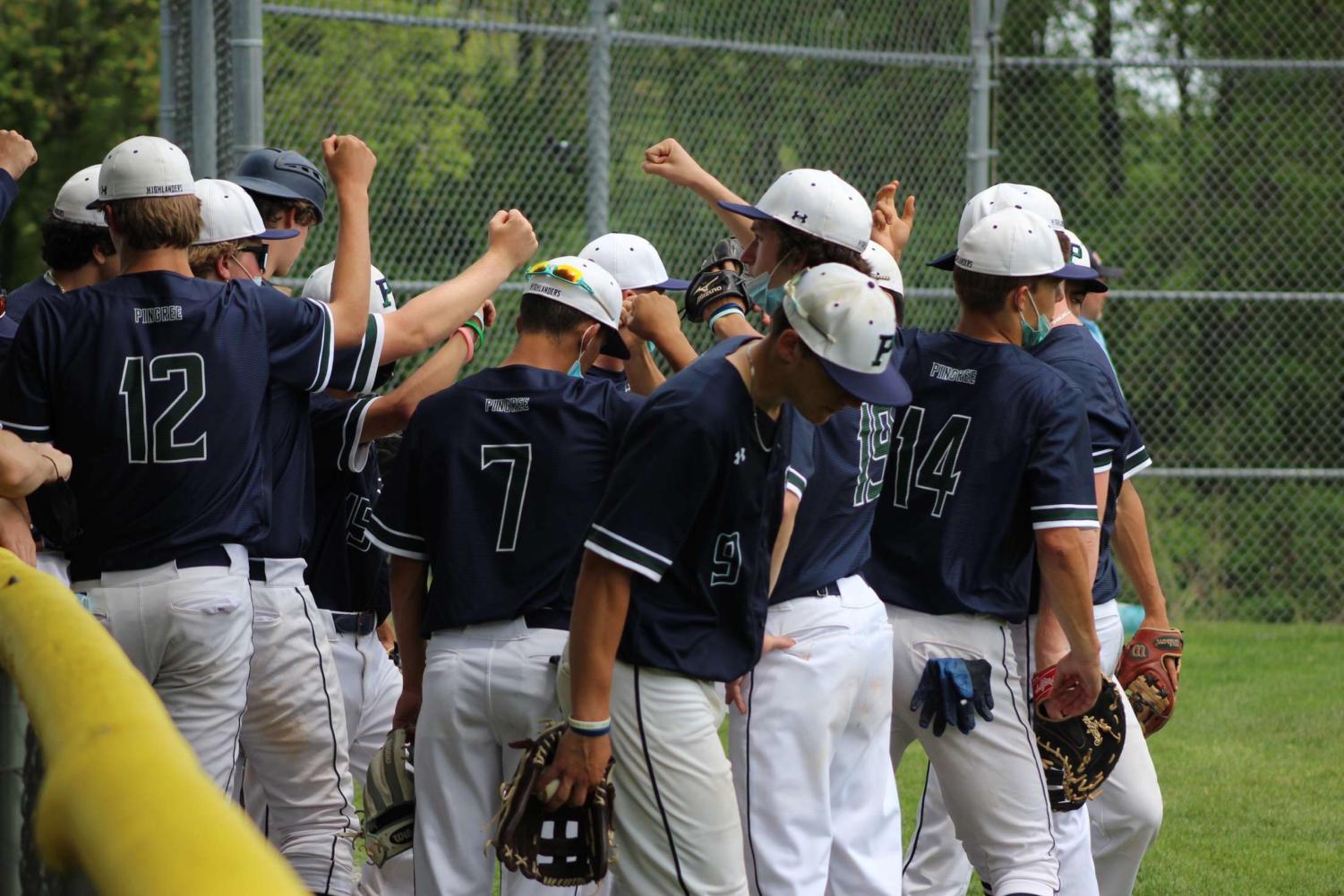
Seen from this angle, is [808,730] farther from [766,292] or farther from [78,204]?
[78,204]

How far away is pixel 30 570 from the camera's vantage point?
298 cm

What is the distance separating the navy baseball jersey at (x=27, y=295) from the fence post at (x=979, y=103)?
6.35 meters

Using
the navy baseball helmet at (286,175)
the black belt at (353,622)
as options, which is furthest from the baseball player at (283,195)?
the black belt at (353,622)

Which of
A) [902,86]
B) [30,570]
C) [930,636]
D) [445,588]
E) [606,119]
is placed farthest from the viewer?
[902,86]

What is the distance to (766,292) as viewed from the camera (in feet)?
14.4

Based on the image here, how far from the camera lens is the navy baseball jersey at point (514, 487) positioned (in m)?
4.07

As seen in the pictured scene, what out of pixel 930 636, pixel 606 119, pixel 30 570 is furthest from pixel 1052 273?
pixel 606 119

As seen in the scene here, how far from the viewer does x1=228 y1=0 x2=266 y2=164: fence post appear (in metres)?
7.30

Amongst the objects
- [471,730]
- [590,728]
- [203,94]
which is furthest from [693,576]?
[203,94]

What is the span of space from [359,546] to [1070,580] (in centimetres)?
223

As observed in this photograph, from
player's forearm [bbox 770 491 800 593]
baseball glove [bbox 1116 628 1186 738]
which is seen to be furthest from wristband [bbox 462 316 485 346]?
baseball glove [bbox 1116 628 1186 738]

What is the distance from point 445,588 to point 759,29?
7.76 m

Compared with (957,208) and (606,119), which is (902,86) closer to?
(957,208)

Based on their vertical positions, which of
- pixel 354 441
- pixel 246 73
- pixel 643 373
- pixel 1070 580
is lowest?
pixel 1070 580
